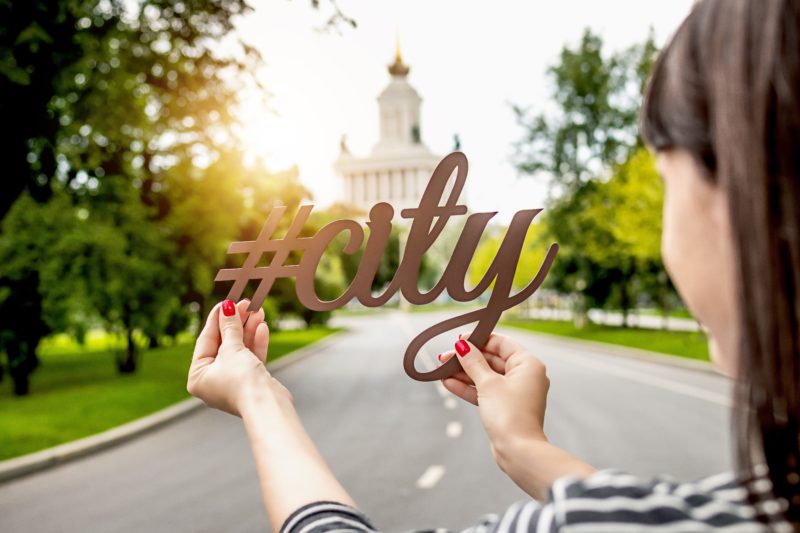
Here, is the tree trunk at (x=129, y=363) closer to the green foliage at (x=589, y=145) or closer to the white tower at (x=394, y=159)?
the green foliage at (x=589, y=145)

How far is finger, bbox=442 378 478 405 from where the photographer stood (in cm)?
139

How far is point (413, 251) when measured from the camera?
170cm

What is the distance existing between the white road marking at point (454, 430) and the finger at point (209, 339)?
8174mm

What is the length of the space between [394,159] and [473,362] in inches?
3715

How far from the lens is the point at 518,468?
44.5 inches

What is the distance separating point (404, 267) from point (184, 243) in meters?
13.1

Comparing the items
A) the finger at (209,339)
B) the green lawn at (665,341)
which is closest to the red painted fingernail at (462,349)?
the finger at (209,339)

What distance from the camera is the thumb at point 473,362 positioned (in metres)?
1.27

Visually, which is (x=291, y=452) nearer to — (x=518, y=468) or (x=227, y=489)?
(x=518, y=468)

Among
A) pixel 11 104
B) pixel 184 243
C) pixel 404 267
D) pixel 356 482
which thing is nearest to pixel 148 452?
pixel 356 482

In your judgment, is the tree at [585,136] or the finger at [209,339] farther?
the tree at [585,136]

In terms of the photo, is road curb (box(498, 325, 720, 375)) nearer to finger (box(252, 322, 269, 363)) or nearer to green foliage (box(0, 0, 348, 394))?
green foliage (box(0, 0, 348, 394))

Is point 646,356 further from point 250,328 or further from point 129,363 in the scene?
point 250,328

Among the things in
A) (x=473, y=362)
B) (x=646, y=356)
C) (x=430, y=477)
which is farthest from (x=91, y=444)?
(x=646, y=356)
